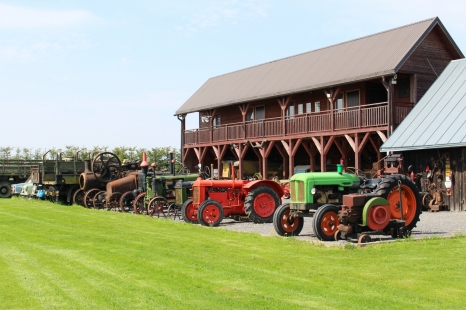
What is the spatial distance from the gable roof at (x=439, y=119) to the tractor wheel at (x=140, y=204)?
30.0 feet

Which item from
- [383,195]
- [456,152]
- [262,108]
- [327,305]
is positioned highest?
[262,108]

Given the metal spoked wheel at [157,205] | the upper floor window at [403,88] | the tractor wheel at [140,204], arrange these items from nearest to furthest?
the metal spoked wheel at [157,205]
the tractor wheel at [140,204]
the upper floor window at [403,88]

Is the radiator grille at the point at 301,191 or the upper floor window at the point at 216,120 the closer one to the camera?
the radiator grille at the point at 301,191

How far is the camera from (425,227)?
636 inches

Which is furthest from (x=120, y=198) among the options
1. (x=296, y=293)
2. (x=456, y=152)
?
(x=296, y=293)

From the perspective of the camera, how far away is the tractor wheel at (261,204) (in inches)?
728

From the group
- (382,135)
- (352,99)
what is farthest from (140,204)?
(352,99)

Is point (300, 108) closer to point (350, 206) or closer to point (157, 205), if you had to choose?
point (157, 205)

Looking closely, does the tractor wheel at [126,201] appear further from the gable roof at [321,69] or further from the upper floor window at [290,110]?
the upper floor window at [290,110]

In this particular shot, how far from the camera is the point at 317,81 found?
99.4 ft

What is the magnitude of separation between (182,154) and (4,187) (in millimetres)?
11018

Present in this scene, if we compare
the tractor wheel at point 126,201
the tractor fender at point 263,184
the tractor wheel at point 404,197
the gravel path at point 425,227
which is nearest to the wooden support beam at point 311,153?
the tractor wheel at point 126,201

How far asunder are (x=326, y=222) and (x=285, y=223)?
1.54 m

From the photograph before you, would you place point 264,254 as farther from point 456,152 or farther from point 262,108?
point 262,108
